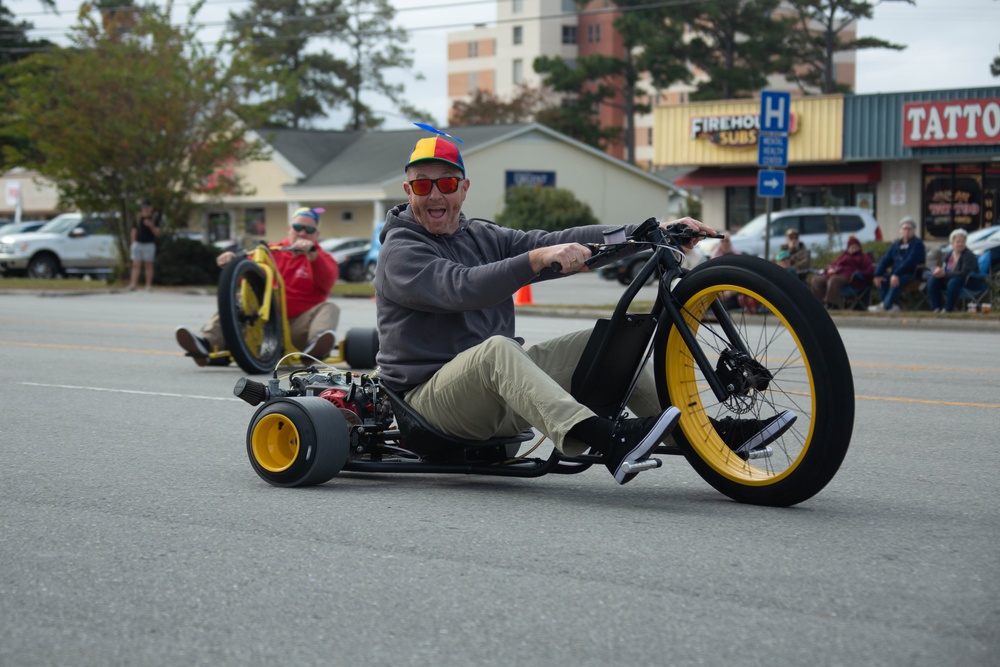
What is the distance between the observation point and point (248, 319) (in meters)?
11.3

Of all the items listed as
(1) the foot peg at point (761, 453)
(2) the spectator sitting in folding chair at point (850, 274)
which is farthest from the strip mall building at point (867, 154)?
(1) the foot peg at point (761, 453)

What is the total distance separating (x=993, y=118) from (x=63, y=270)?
2636cm

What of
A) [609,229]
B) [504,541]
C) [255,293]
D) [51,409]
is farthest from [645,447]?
[255,293]

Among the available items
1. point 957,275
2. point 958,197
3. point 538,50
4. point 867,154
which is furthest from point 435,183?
point 538,50

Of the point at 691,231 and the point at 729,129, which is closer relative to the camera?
the point at 691,231

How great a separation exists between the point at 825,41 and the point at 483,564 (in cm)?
6285

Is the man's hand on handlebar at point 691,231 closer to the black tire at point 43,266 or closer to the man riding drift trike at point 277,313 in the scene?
the man riding drift trike at point 277,313

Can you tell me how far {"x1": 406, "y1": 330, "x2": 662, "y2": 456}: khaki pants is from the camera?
532 cm

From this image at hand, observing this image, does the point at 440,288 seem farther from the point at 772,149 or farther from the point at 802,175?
the point at 802,175

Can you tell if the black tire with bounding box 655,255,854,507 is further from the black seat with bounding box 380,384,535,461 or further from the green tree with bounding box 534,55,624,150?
the green tree with bounding box 534,55,624,150

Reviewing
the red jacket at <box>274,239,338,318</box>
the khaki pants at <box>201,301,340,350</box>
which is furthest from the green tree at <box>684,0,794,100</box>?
the khaki pants at <box>201,301,340,350</box>

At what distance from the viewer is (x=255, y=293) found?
37.4 ft

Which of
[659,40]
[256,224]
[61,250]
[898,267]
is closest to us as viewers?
[898,267]

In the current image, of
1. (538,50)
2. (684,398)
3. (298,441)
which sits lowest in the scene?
(298,441)
